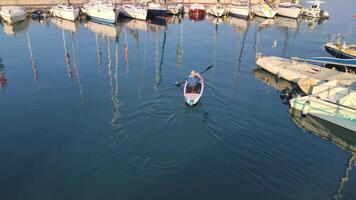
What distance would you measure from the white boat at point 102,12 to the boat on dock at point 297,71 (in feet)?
158

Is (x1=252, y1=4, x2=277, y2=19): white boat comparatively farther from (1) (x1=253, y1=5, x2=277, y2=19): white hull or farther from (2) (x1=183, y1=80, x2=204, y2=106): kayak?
(2) (x1=183, y1=80, x2=204, y2=106): kayak

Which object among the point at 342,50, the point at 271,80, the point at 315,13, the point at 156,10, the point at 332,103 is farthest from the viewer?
the point at 315,13

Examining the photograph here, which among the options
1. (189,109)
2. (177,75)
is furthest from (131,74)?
(189,109)

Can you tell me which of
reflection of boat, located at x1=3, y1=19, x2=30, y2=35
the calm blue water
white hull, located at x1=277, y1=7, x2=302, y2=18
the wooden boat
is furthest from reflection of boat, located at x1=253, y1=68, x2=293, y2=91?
white hull, located at x1=277, y1=7, x2=302, y2=18

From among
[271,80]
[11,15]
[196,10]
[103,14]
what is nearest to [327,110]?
[271,80]

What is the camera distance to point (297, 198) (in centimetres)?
2420

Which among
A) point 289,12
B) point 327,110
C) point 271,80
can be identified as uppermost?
point 289,12

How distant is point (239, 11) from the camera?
4198 inches

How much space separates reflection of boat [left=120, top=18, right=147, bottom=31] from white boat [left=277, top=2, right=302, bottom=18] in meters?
50.2

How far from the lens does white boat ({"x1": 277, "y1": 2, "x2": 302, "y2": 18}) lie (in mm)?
105750

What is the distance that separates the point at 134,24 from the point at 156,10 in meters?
14.0

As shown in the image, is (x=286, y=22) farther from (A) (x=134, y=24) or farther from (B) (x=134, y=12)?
(A) (x=134, y=24)

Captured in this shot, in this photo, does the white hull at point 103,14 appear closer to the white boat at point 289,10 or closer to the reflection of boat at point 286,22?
the reflection of boat at point 286,22

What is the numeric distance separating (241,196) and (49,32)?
7127 centimetres
